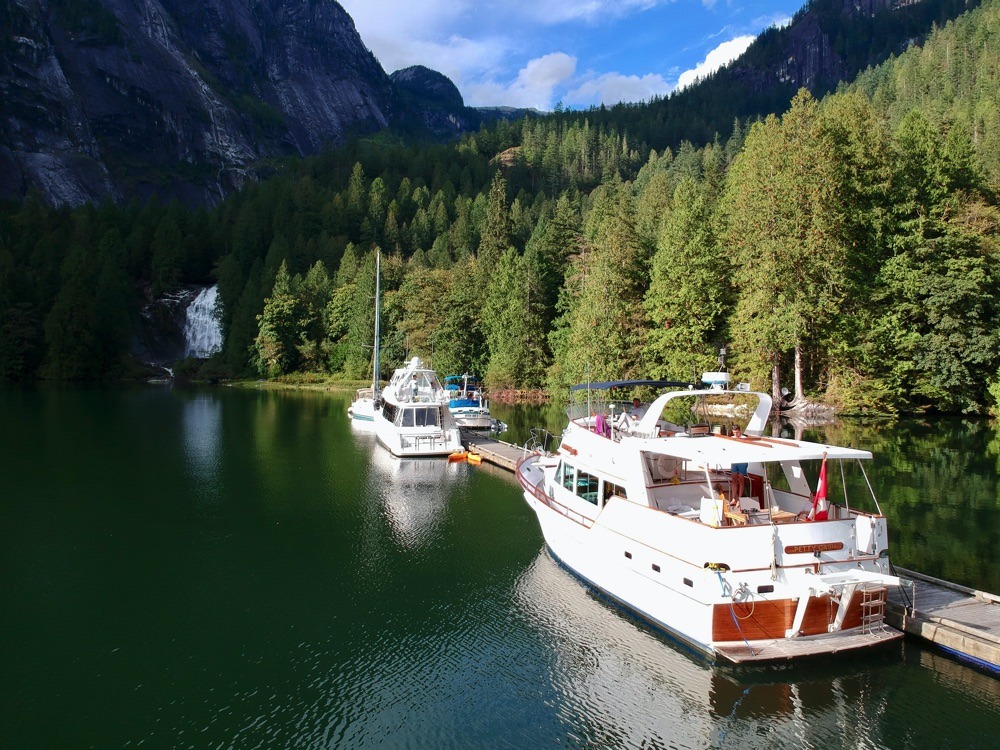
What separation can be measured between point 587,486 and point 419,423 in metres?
19.6

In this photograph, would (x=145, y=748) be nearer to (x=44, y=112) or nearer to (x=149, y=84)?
(x=44, y=112)

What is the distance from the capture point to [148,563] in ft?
56.6

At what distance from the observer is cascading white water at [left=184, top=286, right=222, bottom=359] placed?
324 feet

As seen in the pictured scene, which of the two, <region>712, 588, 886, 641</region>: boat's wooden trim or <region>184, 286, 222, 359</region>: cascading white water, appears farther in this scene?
<region>184, 286, 222, 359</region>: cascading white water

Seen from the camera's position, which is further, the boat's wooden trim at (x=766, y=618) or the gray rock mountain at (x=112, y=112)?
the gray rock mountain at (x=112, y=112)

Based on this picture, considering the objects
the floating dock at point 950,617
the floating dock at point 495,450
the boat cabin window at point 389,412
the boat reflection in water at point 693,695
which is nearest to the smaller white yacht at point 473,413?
the floating dock at point 495,450

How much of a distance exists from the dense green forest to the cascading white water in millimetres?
2746

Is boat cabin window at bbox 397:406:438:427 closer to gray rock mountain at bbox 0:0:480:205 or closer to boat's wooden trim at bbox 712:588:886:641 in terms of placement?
boat's wooden trim at bbox 712:588:886:641

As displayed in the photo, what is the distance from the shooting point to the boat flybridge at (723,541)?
11344 millimetres

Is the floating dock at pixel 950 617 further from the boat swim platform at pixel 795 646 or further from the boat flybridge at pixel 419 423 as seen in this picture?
the boat flybridge at pixel 419 423

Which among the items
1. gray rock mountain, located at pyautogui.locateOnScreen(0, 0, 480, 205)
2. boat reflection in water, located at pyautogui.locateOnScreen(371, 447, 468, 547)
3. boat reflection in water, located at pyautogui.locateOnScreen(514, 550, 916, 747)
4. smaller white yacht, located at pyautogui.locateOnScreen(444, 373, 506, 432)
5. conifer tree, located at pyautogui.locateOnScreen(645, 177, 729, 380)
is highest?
gray rock mountain, located at pyautogui.locateOnScreen(0, 0, 480, 205)

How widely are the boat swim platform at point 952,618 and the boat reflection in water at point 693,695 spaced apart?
789 mm

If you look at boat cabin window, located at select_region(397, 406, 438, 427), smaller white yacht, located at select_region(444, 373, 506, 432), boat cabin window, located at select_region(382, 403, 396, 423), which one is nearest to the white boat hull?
boat cabin window, located at select_region(397, 406, 438, 427)

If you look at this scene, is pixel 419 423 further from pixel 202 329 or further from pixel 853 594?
pixel 202 329
